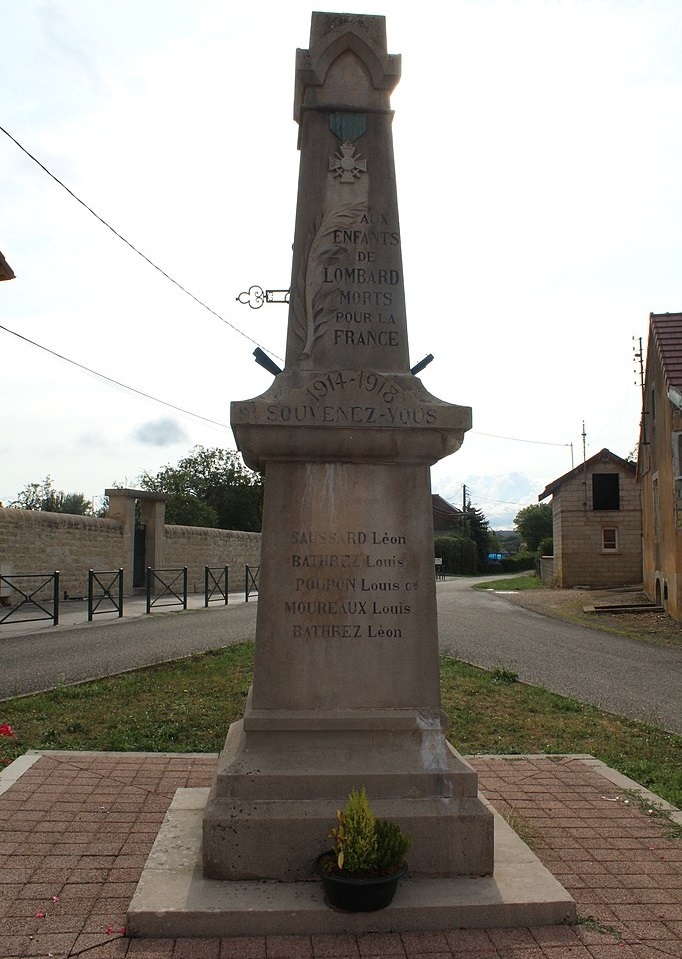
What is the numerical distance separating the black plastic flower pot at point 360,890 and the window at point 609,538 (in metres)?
31.2

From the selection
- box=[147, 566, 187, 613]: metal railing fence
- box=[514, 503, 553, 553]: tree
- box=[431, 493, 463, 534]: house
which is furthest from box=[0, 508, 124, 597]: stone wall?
box=[514, 503, 553, 553]: tree

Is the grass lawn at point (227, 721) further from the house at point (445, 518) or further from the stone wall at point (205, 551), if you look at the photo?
the house at point (445, 518)

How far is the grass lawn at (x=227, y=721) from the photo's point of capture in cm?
657

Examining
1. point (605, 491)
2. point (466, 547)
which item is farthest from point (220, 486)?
point (605, 491)

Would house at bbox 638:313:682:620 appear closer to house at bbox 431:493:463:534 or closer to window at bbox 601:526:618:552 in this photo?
window at bbox 601:526:618:552

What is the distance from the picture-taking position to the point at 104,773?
19.0ft

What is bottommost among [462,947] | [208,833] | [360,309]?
[462,947]

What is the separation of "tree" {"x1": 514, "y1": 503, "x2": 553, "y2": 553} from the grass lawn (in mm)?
69065

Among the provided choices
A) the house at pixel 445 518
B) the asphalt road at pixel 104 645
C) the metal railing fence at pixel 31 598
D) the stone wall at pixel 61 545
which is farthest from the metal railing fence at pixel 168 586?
the house at pixel 445 518

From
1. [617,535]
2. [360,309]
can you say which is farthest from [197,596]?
[360,309]

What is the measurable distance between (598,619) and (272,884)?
17.4 meters

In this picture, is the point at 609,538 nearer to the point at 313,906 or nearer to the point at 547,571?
the point at 547,571

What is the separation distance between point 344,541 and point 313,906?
1638 mm

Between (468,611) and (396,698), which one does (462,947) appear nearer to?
(396,698)
